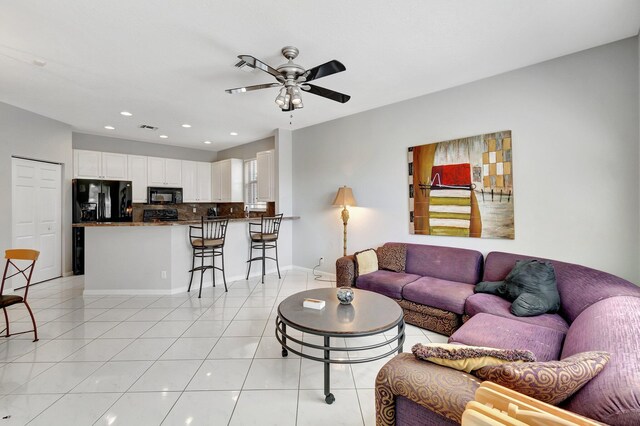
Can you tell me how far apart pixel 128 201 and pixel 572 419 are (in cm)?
691

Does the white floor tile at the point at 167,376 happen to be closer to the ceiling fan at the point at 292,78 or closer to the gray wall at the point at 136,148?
the ceiling fan at the point at 292,78

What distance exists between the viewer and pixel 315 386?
6.64 feet

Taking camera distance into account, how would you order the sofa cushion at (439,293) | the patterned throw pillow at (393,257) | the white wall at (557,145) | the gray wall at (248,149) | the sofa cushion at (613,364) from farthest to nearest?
the gray wall at (248,149) → the patterned throw pillow at (393,257) → the sofa cushion at (439,293) → the white wall at (557,145) → the sofa cushion at (613,364)

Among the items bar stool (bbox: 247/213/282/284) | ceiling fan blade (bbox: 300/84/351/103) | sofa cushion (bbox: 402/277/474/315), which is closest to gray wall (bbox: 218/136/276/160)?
bar stool (bbox: 247/213/282/284)

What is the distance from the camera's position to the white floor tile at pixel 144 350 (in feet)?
7.85

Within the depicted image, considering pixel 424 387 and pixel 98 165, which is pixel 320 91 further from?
pixel 98 165

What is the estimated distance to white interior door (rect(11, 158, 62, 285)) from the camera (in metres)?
4.33

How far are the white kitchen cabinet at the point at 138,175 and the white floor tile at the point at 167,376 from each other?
492 cm

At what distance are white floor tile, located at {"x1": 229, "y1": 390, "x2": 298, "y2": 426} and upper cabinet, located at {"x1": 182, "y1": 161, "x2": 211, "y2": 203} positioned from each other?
5.88 m

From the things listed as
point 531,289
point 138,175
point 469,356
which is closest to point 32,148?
point 138,175

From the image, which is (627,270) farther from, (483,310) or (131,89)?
(131,89)

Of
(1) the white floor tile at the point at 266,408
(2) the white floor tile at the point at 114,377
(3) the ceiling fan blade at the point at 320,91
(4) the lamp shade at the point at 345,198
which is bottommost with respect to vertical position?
(1) the white floor tile at the point at 266,408

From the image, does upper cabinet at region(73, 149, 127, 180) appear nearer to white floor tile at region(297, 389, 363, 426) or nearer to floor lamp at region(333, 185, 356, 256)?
floor lamp at region(333, 185, 356, 256)

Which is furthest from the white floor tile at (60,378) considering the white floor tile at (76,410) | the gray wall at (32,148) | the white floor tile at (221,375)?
the gray wall at (32,148)
